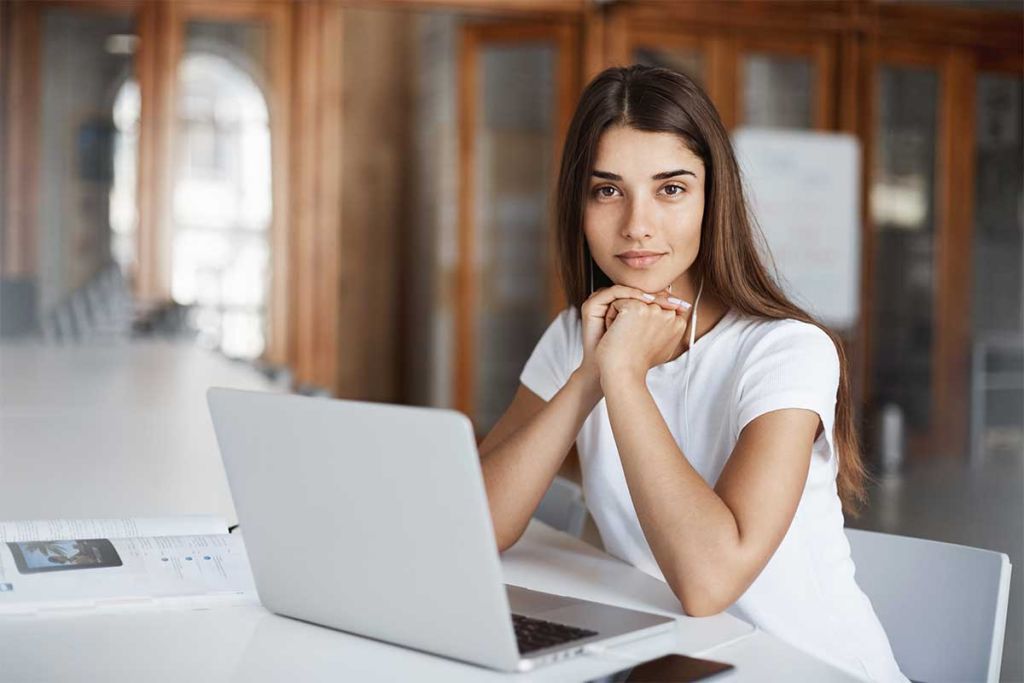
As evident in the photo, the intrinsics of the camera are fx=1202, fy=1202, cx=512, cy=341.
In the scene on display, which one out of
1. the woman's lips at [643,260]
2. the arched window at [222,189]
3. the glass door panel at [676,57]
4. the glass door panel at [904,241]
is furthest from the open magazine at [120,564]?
the glass door panel at [904,241]

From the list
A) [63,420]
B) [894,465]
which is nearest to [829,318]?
[894,465]

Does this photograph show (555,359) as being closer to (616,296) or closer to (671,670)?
(616,296)

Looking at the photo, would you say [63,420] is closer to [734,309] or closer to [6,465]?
[6,465]

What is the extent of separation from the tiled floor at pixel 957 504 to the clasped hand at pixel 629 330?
10.0 feet

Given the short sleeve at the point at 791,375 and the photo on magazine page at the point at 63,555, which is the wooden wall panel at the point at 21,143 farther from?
the short sleeve at the point at 791,375

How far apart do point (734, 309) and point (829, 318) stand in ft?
21.1

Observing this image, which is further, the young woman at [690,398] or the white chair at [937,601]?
the white chair at [937,601]

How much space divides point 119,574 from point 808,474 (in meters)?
0.85

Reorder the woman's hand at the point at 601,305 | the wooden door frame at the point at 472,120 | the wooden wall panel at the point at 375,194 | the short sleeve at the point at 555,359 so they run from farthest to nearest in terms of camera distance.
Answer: the wooden wall panel at the point at 375,194 < the wooden door frame at the point at 472,120 < the short sleeve at the point at 555,359 < the woman's hand at the point at 601,305

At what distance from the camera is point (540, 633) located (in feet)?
3.59

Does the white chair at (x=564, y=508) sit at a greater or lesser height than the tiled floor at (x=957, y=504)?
greater

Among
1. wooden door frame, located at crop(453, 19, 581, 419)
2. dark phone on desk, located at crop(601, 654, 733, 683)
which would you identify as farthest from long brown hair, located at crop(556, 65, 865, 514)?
wooden door frame, located at crop(453, 19, 581, 419)

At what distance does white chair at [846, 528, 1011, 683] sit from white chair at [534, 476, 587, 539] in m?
0.43

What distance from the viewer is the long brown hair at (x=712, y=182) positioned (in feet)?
5.43
